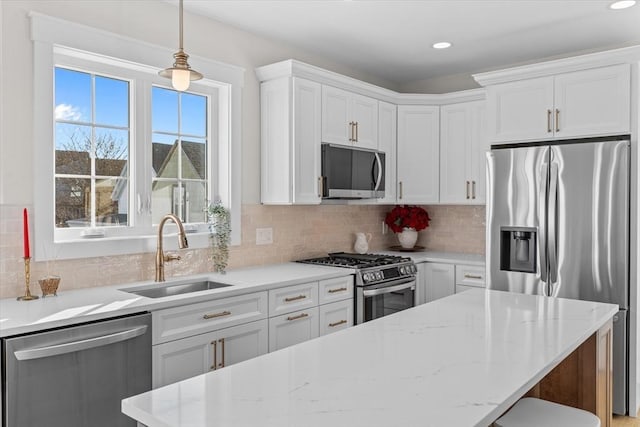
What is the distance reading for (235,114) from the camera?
3582mm

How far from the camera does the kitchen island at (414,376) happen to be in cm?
117

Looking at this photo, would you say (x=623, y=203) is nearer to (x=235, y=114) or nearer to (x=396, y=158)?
(x=396, y=158)

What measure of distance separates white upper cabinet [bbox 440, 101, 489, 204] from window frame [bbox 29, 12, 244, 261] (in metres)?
1.96

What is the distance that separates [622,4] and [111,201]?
134 inches

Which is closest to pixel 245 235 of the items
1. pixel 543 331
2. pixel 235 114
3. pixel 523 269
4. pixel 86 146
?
pixel 235 114

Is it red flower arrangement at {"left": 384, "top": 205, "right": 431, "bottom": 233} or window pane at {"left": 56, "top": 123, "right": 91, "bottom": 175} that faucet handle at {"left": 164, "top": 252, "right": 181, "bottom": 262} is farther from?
red flower arrangement at {"left": 384, "top": 205, "right": 431, "bottom": 233}

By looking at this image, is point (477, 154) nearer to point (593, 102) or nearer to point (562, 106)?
point (562, 106)

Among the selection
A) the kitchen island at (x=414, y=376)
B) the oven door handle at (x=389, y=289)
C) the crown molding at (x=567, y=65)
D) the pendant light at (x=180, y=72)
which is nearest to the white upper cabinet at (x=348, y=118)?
the crown molding at (x=567, y=65)

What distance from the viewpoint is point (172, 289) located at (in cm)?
308

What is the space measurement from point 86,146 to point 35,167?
0.37 meters

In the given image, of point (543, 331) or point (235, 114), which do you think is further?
point (235, 114)

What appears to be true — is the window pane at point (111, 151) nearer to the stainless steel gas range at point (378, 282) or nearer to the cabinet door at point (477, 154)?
the stainless steel gas range at point (378, 282)

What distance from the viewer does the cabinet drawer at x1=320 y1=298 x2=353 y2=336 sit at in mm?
3340

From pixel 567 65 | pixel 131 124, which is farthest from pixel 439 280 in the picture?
pixel 131 124
